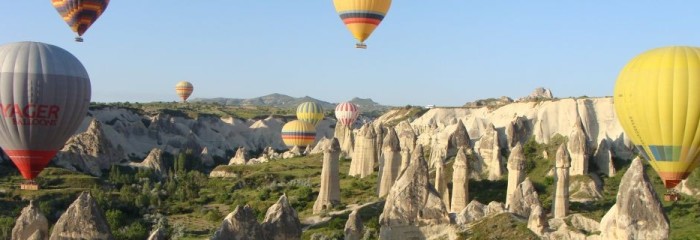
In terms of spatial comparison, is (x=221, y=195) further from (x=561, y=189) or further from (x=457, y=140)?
(x=561, y=189)

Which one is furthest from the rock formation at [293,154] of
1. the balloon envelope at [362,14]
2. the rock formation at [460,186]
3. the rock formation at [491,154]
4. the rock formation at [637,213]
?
the rock formation at [637,213]

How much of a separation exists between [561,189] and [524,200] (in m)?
6.19

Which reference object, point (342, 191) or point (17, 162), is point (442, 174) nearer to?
point (342, 191)

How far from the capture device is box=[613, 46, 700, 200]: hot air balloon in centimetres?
3881

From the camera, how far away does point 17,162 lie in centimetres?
4688

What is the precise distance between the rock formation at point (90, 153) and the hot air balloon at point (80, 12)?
30.6m

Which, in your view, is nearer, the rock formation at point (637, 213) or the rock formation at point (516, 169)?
the rock formation at point (637, 213)

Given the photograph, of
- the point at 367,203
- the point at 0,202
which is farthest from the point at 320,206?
the point at 0,202

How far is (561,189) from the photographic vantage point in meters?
50.9

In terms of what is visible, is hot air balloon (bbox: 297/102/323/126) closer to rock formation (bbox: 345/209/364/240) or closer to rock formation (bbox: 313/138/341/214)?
rock formation (bbox: 313/138/341/214)

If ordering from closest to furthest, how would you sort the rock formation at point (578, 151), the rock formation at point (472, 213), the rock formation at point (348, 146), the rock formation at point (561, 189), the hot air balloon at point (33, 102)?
the rock formation at point (472, 213) < the hot air balloon at point (33, 102) < the rock formation at point (561, 189) < the rock formation at point (578, 151) < the rock formation at point (348, 146)

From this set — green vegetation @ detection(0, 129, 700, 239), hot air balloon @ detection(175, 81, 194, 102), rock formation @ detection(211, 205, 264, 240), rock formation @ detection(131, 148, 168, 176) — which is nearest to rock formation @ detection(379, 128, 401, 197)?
green vegetation @ detection(0, 129, 700, 239)

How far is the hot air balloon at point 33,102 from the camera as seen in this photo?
152 ft

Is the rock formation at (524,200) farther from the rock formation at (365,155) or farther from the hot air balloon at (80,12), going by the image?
the hot air balloon at (80,12)
